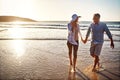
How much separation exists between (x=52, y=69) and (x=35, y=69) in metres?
0.55

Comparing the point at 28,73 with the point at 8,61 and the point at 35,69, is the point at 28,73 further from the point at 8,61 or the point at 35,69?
the point at 8,61

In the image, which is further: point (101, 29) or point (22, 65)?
point (22, 65)

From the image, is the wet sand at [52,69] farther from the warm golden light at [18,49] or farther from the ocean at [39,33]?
the ocean at [39,33]

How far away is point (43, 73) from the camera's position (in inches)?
307

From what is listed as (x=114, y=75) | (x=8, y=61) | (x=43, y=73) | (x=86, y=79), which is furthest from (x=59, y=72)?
(x=8, y=61)

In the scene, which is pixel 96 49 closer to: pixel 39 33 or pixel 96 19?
pixel 96 19

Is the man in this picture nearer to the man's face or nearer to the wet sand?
the man's face

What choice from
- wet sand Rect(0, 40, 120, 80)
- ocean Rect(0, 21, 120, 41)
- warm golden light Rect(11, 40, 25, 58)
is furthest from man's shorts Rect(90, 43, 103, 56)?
ocean Rect(0, 21, 120, 41)

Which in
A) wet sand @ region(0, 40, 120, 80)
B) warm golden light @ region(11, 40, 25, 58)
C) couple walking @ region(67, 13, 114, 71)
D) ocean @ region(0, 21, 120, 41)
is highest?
couple walking @ region(67, 13, 114, 71)

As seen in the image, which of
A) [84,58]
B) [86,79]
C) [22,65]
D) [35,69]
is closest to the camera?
[86,79]

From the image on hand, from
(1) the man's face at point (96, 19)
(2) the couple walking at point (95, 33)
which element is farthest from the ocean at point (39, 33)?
(1) the man's face at point (96, 19)

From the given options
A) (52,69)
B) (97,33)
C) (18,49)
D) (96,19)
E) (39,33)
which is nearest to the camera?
(96,19)

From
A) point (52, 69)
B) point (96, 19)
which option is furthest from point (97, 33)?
point (52, 69)

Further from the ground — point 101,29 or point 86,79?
point 101,29
